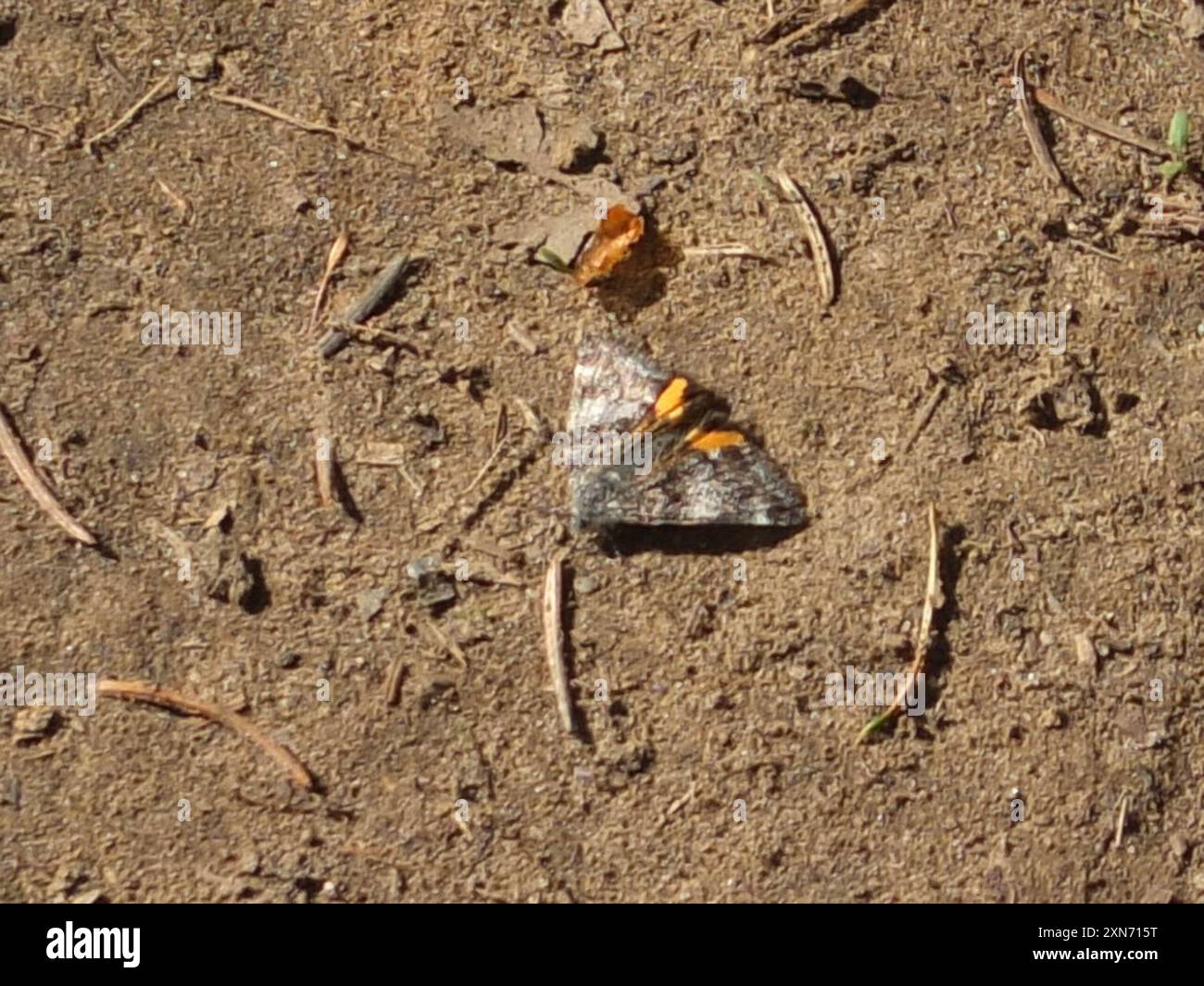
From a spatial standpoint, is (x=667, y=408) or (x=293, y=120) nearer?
(x=667, y=408)

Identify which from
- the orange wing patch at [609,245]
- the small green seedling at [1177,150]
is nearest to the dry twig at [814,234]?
the orange wing patch at [609,245]

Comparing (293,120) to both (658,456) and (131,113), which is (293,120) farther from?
(658,456)

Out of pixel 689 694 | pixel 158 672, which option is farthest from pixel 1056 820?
pixel 158 672

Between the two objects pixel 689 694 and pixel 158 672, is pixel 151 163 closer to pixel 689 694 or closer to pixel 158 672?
pixel 158 672

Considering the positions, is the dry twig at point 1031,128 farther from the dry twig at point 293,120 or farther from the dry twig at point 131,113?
the dry twig at point 131,113

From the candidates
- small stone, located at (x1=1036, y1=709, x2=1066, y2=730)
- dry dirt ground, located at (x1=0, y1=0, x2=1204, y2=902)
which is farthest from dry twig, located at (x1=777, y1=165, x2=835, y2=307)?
small stone, located at (x1=1036, y1=709, x2=1066, y2=730)

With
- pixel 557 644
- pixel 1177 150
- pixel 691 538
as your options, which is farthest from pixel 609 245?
pixel 1177 150
